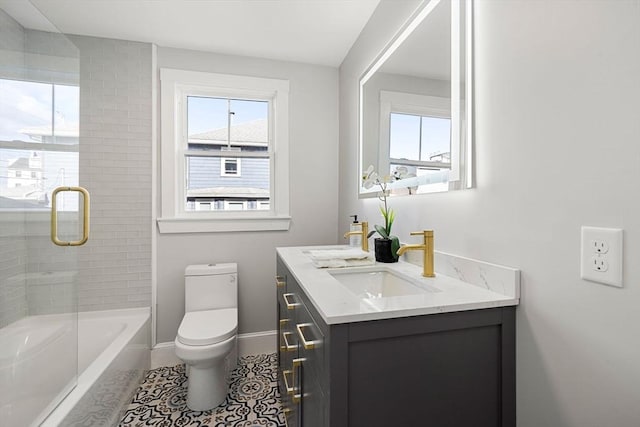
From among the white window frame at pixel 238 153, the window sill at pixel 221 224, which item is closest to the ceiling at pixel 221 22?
the white window frame at pixel 238 153

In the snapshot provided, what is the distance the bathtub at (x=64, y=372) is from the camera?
133cm

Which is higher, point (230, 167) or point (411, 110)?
point (411, 110)

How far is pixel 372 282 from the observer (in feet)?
4.45

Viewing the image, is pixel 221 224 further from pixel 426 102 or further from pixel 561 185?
pixel 561 185

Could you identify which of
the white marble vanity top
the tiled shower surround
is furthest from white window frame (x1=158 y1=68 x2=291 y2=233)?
the white marble vanity top

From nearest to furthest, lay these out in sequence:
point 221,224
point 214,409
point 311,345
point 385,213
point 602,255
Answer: point 602,255, point 311,345, point 385,213, point 214,409, point 221,224

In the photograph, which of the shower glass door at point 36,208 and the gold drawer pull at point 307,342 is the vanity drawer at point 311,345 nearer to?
the gold drawer pull at point 307,342

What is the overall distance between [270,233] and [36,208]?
1465 mm

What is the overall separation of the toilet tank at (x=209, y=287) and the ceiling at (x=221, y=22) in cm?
172

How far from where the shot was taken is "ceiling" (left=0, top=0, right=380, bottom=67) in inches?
72.5

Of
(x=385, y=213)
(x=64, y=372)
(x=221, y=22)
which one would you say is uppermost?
(x=221, y=22)

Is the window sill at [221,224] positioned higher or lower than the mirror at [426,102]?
lower

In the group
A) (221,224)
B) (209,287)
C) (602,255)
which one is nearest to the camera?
(602,255)

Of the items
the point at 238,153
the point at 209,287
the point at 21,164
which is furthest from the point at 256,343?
the point at 21,164
